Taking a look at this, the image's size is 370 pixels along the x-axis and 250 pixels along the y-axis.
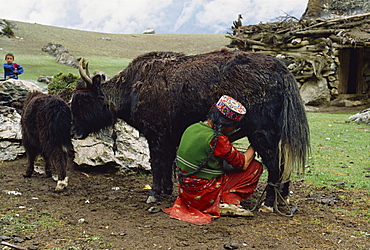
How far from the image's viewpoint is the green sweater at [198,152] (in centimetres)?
415

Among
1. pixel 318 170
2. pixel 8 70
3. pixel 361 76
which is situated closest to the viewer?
pixel 318 170

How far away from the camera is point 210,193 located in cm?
423

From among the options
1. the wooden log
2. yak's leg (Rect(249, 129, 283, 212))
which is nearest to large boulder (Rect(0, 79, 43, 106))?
yak's leg (Rect(249, 129, 283, 212))

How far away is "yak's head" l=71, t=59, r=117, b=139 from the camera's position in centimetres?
562

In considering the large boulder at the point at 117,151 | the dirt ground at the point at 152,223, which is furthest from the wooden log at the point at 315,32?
the dirt ground at the point at 152,223

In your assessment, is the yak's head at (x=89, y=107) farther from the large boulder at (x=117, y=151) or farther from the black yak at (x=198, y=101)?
the large boulder at (x=117, y=151)

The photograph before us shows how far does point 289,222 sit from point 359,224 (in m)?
0.73

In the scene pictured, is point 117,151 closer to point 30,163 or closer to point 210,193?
point 30,163

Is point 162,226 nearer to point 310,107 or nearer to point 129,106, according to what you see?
point 129,106

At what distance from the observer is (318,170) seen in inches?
254

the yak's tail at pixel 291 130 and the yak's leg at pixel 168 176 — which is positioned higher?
the yak's tail at pixel 291 130

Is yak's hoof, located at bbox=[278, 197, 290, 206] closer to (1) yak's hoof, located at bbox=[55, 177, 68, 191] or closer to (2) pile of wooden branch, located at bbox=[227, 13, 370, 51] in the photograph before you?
(1) yak's hoof, located at bbox=[55, 177, 68, 191]

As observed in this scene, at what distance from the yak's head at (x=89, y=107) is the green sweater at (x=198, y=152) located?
67.5 inches

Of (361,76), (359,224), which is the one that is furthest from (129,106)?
(361,76)
